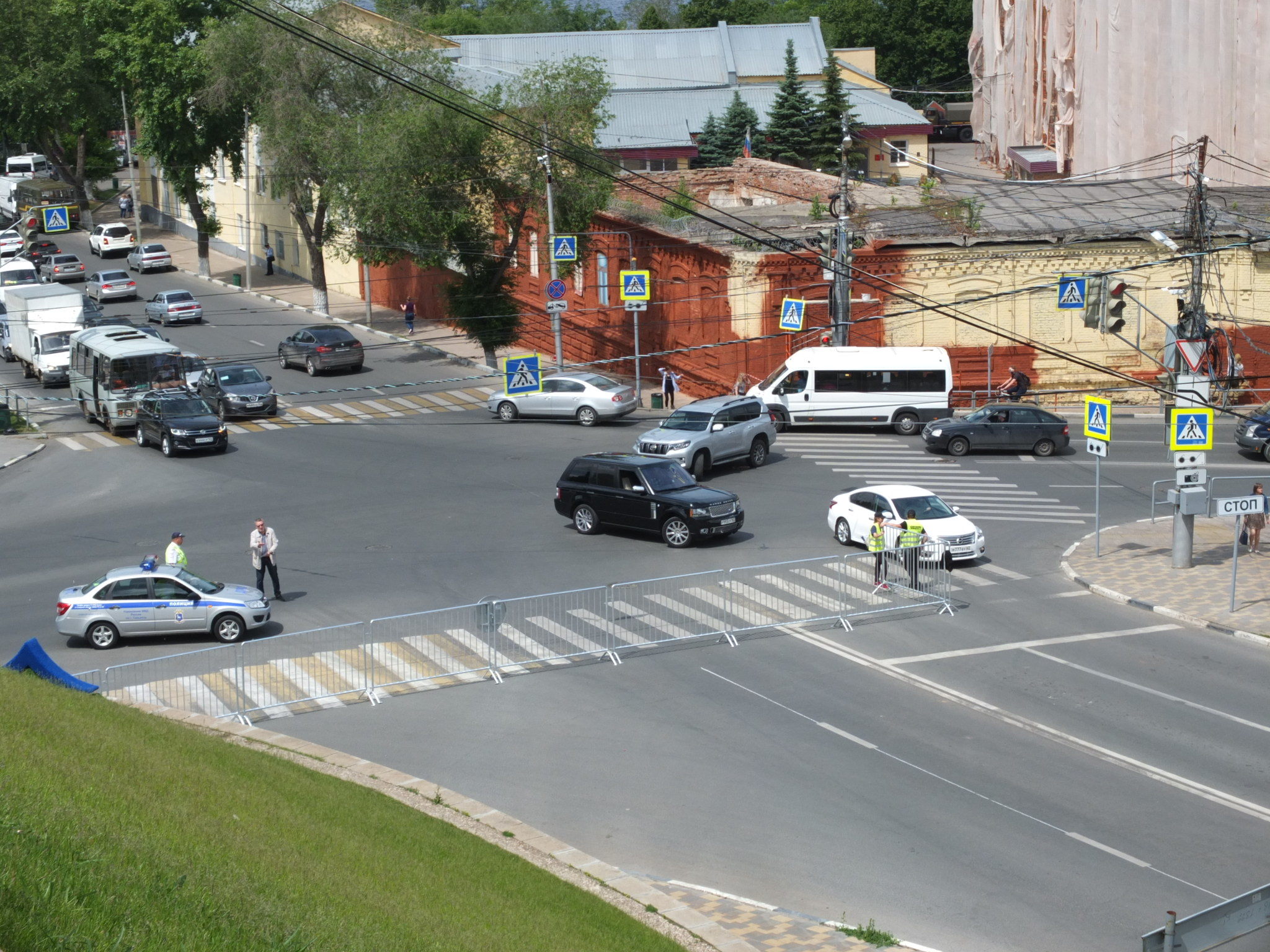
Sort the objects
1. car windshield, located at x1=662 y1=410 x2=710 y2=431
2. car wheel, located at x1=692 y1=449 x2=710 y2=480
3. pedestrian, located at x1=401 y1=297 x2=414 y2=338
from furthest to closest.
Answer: pedestrian, located at x1=401 y1=297 x2=414 y2=338
car windshield, located at x1=662 y1=410 x2=710 y2=431
car wheel, located at x1=692 y1=449 x2=710 y2=480

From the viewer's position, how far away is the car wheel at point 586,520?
3002 centimetres

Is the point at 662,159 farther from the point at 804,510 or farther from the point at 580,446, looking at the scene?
the point at 804,510

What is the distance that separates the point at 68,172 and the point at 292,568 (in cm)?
7330

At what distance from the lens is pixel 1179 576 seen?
89.2 feet

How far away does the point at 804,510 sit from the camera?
31828 mm

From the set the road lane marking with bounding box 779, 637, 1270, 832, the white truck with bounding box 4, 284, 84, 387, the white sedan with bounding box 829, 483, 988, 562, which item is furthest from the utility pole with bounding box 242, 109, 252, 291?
the road lane marking with bounding box 779, 637, 1270, 832

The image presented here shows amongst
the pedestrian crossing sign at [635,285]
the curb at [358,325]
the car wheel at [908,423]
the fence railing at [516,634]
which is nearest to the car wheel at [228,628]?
the fence railing at [516,634]

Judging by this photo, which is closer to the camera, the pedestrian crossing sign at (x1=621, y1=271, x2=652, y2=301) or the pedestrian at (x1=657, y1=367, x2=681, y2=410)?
the pedestrian crossing sign at (x1=621, y1=271, x2=652, y2=301)

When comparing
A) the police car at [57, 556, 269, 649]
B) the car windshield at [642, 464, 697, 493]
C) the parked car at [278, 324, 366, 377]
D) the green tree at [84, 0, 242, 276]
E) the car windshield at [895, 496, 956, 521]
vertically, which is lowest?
the police car at [57, 556, 269, 649]

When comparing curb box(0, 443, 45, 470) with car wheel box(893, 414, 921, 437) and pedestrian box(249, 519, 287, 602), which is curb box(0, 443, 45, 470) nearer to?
pedestrian box(249, 519, 287, 602)

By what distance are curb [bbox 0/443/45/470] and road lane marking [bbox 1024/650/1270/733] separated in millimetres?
28913

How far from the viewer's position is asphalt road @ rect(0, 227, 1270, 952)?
47.5 feet

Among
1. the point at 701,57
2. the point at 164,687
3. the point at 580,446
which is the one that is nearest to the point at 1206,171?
the point at 580,446

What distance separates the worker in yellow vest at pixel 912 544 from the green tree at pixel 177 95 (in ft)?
152
